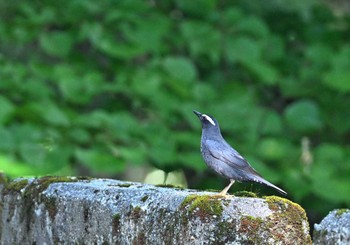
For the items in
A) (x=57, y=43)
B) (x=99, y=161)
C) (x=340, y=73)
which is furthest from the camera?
(x=57, y=43)

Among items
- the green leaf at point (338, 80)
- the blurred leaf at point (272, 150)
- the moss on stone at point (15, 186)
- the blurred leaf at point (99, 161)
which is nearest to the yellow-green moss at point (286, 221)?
the moss on stone at point (15, 186)

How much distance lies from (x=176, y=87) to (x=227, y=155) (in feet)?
18.8

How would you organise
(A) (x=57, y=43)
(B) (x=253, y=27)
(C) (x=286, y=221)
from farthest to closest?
(B) (x=253, y=27) < (A) (x=57, y=43) < (C) (x=286, y=221)

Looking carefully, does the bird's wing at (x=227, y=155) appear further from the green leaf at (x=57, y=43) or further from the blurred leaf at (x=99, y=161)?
the green leaf at (x=57, y=43)

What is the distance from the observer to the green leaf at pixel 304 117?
404 inches

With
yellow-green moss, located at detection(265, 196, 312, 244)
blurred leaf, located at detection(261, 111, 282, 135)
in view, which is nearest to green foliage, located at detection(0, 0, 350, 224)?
blurred leaf, located at detection(261, 111, 282, 135)

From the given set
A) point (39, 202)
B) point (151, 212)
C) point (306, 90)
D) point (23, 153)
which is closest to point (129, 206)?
point (151, 212)

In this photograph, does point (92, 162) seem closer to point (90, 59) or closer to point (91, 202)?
point (90, 59)

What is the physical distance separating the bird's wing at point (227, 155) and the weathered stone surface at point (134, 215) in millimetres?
238

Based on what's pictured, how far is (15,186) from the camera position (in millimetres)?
5473

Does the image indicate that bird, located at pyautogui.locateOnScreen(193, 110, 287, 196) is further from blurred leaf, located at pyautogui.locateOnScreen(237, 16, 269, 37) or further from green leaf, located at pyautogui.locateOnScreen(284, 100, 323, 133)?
blurred leaf, located at pyautogui.locateOnScreen(237, 16, 269, 37)

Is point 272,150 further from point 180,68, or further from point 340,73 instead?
point 180,68

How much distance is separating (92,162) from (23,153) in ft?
2.18

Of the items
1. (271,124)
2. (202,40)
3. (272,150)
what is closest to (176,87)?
(202,40)
